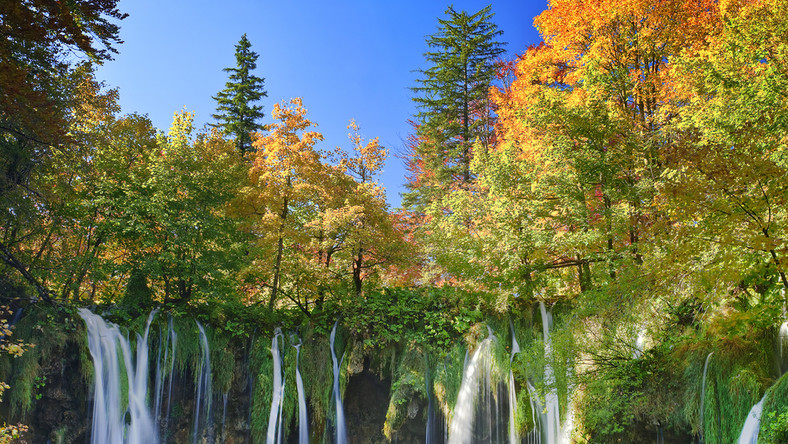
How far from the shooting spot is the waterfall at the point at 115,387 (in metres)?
11.8

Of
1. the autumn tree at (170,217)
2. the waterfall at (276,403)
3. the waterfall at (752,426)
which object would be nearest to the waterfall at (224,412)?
the waterfall at (276,403)

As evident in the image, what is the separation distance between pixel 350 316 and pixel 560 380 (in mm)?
6717

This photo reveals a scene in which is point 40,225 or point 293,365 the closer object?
point 40,225

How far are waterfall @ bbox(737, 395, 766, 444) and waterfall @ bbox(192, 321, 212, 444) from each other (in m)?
12.2

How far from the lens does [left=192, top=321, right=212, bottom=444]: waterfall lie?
1330 cm

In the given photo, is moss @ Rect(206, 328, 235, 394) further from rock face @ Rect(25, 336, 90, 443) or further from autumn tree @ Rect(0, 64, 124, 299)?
autumn tree @ Rect(0, 64, 124, 299)

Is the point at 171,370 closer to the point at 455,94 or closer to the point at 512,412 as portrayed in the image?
the point at 512,412

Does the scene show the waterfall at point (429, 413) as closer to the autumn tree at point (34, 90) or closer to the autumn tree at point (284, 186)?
the autumn tree at point (284, 186)

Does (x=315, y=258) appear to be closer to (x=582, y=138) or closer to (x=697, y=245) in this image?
(x=582, y=138)

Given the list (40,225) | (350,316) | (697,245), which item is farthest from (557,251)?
(40,225)

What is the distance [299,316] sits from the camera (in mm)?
15836

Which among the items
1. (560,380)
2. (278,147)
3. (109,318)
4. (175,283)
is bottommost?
(560,380)

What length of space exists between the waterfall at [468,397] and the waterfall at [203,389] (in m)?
6.66

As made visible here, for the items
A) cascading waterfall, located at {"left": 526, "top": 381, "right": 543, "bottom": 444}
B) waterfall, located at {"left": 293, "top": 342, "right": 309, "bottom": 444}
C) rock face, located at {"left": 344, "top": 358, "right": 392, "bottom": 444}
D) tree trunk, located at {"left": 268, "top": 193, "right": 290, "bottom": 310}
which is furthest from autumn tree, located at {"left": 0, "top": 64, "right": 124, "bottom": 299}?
cascading waterfall, located at {"left": 526, "top": 381, "right": 543, "bottom": 444}
